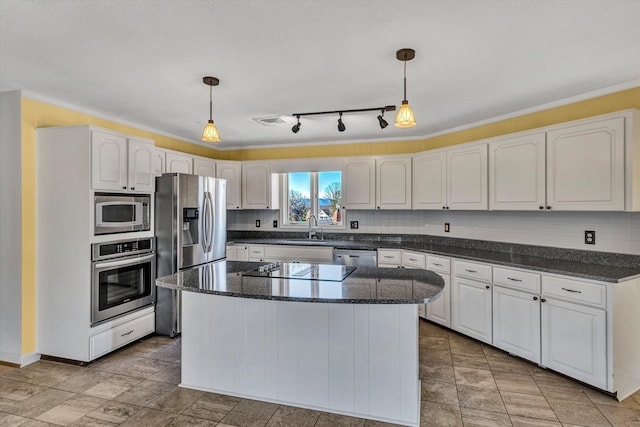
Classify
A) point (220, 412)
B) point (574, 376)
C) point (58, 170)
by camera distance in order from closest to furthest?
1. point (220, 412)
2. point (574, 376)
3. point (58, 170)

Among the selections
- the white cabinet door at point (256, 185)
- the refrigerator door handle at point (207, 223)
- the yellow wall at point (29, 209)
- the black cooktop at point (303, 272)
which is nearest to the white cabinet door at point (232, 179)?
the white cabinet door at point (256, 185)

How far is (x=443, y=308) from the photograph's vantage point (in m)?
3.93

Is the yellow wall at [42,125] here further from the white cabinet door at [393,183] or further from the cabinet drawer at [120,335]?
the white cabinet door at [393,183]

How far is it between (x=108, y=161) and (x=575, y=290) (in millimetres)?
4058

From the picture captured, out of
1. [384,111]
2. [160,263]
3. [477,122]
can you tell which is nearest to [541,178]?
[477,122]

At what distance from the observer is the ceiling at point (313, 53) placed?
6.11ft

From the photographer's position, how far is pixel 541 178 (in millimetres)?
3211

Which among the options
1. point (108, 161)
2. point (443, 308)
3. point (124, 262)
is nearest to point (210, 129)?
point (108, 161)

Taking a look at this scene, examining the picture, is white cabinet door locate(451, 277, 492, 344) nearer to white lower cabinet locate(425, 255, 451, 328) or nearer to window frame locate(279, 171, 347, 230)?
white lower cabinet locate(425, 255, 451, 328)

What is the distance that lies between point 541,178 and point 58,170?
14.3 feet

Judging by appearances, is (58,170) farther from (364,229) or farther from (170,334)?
(364,229)

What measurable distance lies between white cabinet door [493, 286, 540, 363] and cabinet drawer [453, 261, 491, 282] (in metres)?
0.15

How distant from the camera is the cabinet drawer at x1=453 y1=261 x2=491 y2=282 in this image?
3.39m

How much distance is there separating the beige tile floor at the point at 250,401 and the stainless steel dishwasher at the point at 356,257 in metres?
1.49
